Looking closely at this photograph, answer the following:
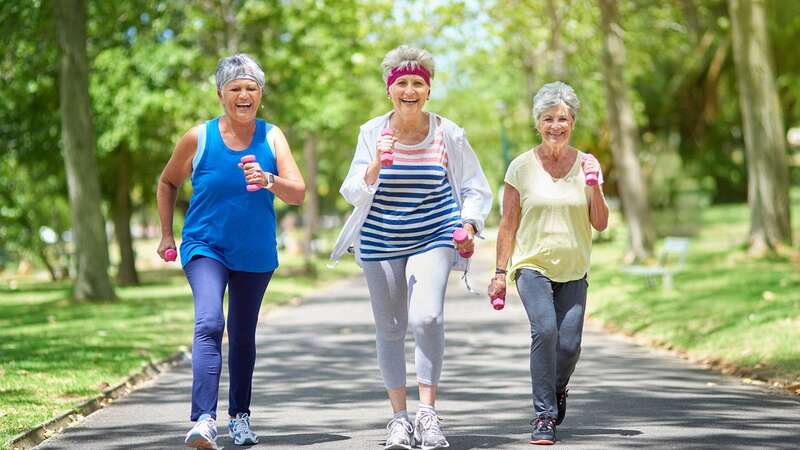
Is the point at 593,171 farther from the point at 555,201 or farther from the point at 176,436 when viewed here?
the point at 176,436

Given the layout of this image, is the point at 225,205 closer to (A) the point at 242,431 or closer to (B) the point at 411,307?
(B) the point at 411,307

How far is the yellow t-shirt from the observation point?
7.36 meters

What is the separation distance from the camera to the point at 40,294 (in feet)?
94.6

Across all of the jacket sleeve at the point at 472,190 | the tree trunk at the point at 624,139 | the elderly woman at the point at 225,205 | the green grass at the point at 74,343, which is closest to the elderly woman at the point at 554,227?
the jacket sleeve at the point at 472,190

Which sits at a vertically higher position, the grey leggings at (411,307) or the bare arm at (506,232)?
the bare arm at (506,232)

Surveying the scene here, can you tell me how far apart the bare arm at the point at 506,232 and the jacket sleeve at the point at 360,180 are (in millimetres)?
834

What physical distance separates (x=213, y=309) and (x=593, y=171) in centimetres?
215

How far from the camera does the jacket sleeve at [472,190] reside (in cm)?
696

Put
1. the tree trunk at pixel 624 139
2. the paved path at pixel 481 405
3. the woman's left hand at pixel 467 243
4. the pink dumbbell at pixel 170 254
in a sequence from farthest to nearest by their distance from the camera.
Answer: the tree trunk at pixel 624 139 → the paved path at pixel 481 405 → the pink dumbbell at pixel 170 254 → the woman's left hand at pixel 467 243

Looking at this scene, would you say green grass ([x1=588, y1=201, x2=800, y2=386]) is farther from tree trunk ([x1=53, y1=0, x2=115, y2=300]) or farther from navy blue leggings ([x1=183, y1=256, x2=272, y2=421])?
tree trunk ([x1=53, y1=0, x2=115, y2=300])

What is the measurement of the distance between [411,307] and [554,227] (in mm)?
980

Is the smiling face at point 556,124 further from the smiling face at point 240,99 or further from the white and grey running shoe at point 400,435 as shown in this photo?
the white and grey running shoe at point 400,435

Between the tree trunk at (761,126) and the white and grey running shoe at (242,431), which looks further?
the tree trunk at (761,126)

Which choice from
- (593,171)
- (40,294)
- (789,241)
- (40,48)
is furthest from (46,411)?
(40,294)
